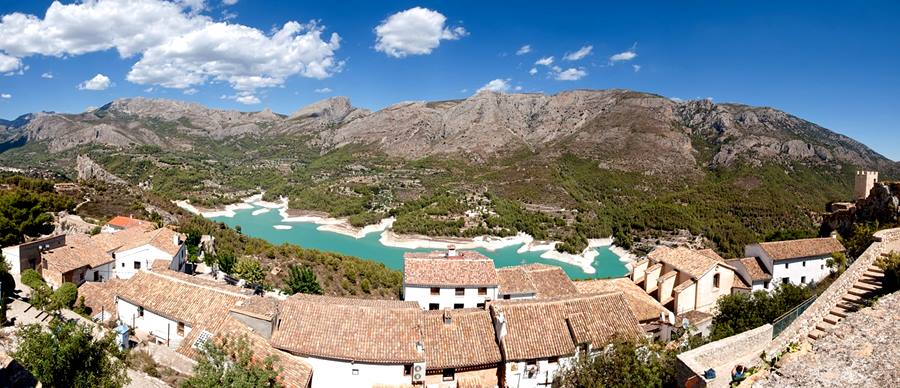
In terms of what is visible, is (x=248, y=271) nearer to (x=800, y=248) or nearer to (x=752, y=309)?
(x=752, y=309)

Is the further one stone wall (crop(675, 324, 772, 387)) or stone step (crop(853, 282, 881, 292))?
stone step (crop(853, 282, 881, 292))

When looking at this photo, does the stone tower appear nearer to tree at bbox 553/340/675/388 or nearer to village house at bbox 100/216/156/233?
tree at bbox 553/340/675/388

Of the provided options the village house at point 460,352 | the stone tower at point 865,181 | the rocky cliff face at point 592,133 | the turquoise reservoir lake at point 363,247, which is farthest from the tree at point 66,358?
the rocky cliff face at point 592,133

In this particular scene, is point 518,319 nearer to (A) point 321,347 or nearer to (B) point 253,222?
(A) point 321,347

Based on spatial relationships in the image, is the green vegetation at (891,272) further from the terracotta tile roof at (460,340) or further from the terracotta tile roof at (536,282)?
the terracotta tile roof at (536,282)

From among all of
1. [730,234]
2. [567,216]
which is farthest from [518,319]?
[567,216]

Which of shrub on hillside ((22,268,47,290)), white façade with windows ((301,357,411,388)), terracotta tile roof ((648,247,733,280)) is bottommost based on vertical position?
white façade with windows ((301,357,411,388))

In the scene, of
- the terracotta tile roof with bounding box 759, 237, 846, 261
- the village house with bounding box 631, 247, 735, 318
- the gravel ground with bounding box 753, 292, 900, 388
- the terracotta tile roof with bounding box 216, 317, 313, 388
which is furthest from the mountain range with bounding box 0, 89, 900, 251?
the gravel ground with bounding box 753, 292, 900, 388
